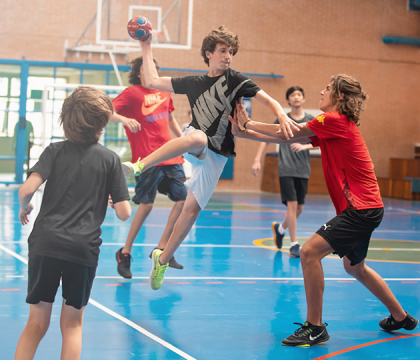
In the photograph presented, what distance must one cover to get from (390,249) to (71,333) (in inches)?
218

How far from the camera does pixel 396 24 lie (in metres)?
18.4

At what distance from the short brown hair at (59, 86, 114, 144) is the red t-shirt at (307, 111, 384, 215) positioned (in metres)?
1.53

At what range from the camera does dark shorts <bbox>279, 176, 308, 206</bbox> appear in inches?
249

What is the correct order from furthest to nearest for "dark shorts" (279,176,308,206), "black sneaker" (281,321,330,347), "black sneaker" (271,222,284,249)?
"black sneaker" (271,222,284,249) < "dark shorts" (279,176,308,206) < "black sneaker" (281,321,330,347)

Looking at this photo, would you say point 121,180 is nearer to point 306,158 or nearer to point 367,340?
point 367,340

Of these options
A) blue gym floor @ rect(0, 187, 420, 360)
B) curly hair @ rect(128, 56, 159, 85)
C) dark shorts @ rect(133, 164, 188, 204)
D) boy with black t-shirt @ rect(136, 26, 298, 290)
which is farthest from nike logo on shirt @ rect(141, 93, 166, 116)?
blue gym floor @ rect(0, 187, 420, 360)

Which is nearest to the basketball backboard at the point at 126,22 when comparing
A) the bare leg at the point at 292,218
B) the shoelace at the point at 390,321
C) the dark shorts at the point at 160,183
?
the bare leg at the point at 292,218

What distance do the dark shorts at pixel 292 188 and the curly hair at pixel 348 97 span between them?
292 cm

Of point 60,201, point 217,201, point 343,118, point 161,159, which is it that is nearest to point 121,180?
point 60,201

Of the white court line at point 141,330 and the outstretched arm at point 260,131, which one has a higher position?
the outstretched arm at point 260,131

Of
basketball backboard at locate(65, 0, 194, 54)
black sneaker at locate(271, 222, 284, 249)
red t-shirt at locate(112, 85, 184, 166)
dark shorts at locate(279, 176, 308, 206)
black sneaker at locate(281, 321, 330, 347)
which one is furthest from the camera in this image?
basketball backboard at locate(65, 0, 194, 54)

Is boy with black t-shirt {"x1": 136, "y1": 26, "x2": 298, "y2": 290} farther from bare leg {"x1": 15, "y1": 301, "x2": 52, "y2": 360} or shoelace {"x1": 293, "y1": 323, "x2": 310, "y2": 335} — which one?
bare leg {"x1": 15, "y1": 301, "x2": 52, "y2": 360}

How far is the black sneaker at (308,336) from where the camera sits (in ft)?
10.6

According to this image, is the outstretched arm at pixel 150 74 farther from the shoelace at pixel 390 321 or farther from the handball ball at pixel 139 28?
the shoelace at pixel 390 321
